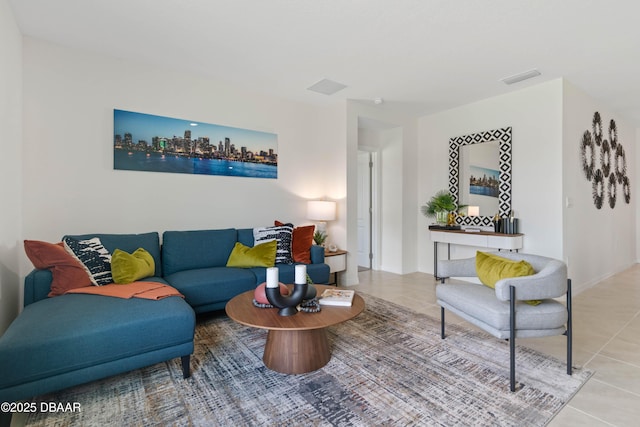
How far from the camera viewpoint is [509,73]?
336 cm

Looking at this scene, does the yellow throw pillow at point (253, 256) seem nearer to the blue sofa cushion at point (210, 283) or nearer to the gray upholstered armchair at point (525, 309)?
the blue sofa cushion at point (210, 283)

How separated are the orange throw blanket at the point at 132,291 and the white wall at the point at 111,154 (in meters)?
0.92

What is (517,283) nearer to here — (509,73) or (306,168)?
(509,73)

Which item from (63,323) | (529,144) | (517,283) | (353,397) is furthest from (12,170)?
(529,144)

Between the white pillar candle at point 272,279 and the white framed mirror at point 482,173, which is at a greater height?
the white framed mirror at point 482,173

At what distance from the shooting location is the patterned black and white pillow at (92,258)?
8.04 ft

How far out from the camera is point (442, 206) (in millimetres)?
4570

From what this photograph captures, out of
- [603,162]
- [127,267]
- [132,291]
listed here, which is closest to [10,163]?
[127,267]

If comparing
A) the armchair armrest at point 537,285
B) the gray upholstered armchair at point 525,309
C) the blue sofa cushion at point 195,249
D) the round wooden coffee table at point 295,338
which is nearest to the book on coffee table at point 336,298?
the round wooden coffee table at point 295,338

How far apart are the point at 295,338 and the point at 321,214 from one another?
226 cm

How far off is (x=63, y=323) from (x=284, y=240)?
6.99 feet

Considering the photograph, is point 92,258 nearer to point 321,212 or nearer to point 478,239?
point 321,212

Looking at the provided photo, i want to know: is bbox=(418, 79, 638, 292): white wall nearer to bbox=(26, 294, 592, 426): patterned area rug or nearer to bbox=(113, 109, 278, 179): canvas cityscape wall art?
bbox=(26, 294, 592, 426): patterned area rug

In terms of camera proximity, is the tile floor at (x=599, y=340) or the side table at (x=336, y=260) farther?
the side table at (x=336, y=260)
